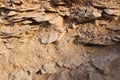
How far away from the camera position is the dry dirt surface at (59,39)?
9.18 feet

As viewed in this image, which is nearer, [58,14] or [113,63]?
[113,63]

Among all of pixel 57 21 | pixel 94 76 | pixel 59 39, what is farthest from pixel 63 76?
pixel 57 21

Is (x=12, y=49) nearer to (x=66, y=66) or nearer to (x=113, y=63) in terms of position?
(x=66, y=66)

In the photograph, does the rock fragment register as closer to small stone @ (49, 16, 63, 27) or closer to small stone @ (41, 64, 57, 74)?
small stone @ (41, 64, 57, 74)

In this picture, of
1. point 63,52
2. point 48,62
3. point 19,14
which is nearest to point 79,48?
point 63,52

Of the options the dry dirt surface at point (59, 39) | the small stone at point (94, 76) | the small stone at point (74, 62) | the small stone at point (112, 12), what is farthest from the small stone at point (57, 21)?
the small stone at point (94, 76)

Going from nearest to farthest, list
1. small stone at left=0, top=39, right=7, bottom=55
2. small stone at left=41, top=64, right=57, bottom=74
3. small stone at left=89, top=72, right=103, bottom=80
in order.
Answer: small stone at left=89, top=72, right=103, bottom=80
small stone at left=41, top=64, right=57, bottom=74
small stone at left=0, top=39, right=7, bottom=55

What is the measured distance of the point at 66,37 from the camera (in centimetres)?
297

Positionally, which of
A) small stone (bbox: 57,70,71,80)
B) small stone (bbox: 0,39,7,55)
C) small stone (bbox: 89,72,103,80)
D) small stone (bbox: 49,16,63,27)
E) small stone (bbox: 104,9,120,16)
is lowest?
small stone (bbox: 57,70,71,80)

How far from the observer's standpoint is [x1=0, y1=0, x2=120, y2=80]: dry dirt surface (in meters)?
2.80

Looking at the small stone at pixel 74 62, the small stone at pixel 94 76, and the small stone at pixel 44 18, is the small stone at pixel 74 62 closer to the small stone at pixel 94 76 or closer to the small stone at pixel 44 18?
the small stone at pixel 94 76

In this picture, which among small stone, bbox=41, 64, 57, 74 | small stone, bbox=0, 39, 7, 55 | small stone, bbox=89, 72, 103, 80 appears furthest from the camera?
small stone, bbox=0, 39, 7, 55

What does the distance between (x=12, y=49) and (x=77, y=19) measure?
33.6 inches

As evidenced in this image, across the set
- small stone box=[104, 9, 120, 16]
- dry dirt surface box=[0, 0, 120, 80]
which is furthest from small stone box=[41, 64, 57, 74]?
small stone box=[104, 9, 120, 16]
